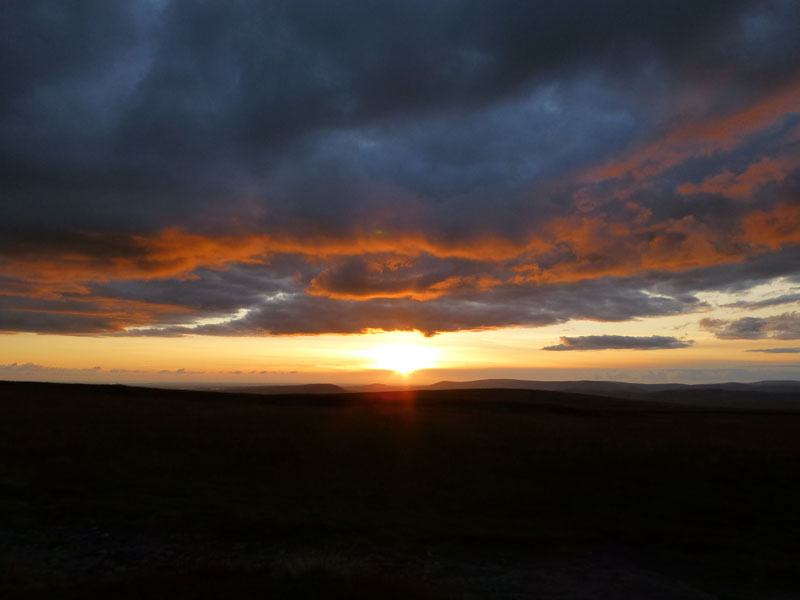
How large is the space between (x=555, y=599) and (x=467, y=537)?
432 cm

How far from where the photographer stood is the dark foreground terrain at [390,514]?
11727 mm

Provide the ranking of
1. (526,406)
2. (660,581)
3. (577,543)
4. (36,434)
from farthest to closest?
(526,406)
(36,434)
(577,543)
(660,581)

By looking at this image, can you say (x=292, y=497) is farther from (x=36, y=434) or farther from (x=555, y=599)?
(x=36, y=434)

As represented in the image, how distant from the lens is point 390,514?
17.3 m

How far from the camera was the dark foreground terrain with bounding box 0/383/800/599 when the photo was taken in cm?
1173

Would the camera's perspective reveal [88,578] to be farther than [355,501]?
No

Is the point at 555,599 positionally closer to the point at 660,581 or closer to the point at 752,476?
the point at 660,581

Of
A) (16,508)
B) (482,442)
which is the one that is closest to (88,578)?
(16,508)

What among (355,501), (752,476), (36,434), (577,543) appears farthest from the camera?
(36,434)

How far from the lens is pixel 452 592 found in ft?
37.2

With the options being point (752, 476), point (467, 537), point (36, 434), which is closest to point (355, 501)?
point (467, 537)

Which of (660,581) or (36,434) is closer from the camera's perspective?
(660,581)

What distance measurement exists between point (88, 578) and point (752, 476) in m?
24.9

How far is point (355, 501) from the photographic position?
18.7 m
